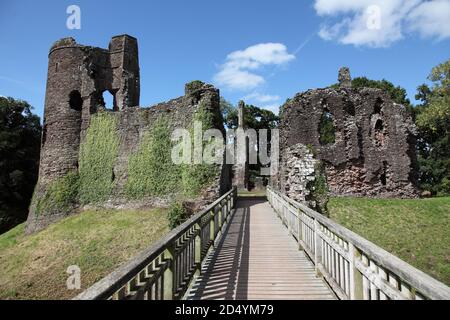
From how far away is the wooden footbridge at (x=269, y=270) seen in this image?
2.78 m

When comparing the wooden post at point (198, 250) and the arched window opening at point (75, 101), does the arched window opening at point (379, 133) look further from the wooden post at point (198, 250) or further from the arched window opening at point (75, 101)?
the arched window opening at point (75, 101)

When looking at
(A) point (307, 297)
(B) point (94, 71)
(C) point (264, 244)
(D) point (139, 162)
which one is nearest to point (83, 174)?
(D) point (139, 162)

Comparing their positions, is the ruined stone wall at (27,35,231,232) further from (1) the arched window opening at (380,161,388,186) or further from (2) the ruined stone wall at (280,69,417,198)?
(1) the arched window opening at (380,161,388,186)

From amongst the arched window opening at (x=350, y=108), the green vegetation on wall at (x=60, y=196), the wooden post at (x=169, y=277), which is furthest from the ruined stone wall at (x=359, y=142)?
the wooden post at (x=169, y=277)

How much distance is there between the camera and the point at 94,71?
22969 mm

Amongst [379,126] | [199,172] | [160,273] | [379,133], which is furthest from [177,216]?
[379,126]

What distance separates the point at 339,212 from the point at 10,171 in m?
28.7

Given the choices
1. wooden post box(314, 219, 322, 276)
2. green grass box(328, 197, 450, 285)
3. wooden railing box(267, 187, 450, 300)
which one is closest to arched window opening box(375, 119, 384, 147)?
green grass box(328, 197, 450, 285)

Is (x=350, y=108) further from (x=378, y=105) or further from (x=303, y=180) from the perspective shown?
(x=303, y=180)

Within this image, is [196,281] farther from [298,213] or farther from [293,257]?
[298,213]

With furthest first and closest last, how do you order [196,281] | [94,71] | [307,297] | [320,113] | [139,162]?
[94,71] < [320,113] < [139,162] < [196,281] < [307,297]

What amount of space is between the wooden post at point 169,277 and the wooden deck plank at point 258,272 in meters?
0.69

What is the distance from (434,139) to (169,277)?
44.0 metres
